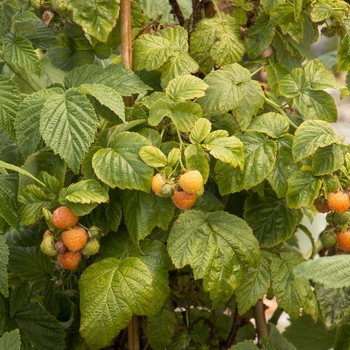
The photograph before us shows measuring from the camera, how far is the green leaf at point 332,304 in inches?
48.1

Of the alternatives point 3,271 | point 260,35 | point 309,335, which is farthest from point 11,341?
point 309,335

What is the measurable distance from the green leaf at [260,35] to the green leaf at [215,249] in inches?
14.1

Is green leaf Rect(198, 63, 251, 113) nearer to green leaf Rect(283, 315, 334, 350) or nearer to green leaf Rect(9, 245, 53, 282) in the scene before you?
green leaf Rect(9, 245, 53, 282)

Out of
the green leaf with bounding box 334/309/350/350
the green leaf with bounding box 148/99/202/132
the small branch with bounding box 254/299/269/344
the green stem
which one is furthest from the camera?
the small branch with bounding box 254/299/269/344

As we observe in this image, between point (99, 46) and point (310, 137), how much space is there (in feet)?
1.72

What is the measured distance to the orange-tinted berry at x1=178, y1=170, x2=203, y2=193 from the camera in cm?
101

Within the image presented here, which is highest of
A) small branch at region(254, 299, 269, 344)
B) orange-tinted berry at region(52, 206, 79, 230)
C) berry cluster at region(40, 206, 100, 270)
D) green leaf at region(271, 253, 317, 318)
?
orange-tinted berry at region(52, 206, 79, 230)

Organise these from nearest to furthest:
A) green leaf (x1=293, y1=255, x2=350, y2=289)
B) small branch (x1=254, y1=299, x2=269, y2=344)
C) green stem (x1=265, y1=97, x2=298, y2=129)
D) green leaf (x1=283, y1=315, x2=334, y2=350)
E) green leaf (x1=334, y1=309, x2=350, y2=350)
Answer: green leaf (x1=293, y1=255, x2=350, y2=289)
green leaf (x1=334, y1=309, x2=350, y2=350)
green stem (x1=265, y1=97, x2=298, y2=129)
small branch (x1=254, y1=299, x2=269, y2=344)
green leaf (x1=283, y1=315, x2=334, y2=350)

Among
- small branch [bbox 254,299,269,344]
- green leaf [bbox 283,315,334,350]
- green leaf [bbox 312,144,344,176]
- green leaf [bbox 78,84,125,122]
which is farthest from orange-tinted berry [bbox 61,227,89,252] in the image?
green leaf [bbox 283,315,334,350]

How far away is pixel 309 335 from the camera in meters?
1.67

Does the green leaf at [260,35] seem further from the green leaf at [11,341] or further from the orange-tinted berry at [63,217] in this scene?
the green leaf at [11,341]

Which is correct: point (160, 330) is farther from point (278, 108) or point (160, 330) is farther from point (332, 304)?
point (278, 108)

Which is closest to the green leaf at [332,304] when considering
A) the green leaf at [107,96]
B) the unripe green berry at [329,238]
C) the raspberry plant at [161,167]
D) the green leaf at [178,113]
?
the raspberry plant at [161,167]

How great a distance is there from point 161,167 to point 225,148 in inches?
4.5
